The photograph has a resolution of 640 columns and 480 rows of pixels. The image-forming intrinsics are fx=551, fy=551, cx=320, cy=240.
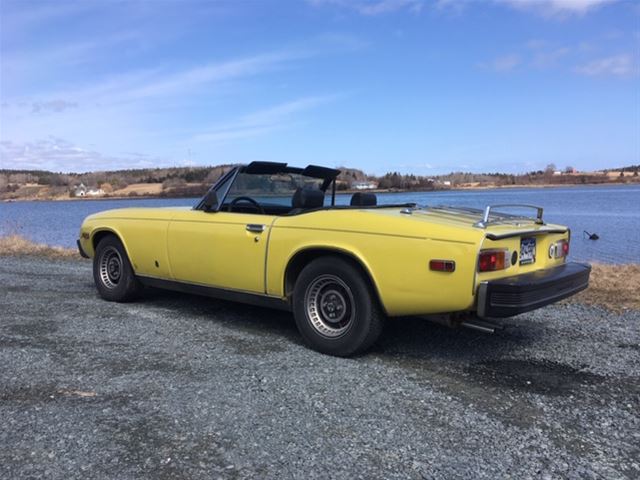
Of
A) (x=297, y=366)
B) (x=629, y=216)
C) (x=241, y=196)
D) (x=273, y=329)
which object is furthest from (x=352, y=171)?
(x=629, y=216)

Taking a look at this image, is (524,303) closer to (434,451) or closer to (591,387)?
(591,387)

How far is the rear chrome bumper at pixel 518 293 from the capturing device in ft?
12.2

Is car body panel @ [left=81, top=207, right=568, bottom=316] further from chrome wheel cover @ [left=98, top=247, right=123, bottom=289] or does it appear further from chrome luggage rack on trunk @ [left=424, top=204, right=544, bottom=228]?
chrome wheel cover @ [left=98, top=247, right=123, bottom=289]

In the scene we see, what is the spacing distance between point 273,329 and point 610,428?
3.03m

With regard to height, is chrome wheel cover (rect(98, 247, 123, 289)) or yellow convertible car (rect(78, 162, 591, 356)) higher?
yellow convertible car (rect(78, 162, 591, 356))

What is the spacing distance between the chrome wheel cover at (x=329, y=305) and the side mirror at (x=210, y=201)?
1516 millimetres

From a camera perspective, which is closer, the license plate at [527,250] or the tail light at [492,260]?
the tail light at [492,260]

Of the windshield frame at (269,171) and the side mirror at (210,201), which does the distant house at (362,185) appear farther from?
the side mirror at (210,201)

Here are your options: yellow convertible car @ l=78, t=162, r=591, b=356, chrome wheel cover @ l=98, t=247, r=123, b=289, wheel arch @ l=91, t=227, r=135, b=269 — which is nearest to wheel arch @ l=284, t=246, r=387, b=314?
yellow convertible car @ l=78, t=162, r=591, b=356

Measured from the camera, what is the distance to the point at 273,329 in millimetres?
5312

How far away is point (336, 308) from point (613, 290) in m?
4.50

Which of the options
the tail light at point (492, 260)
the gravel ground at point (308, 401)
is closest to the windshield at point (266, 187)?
the gravel ground at point (308, 401)

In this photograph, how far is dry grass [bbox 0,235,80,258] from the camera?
1190cm

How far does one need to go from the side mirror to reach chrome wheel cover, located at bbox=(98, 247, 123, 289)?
1606 mm
